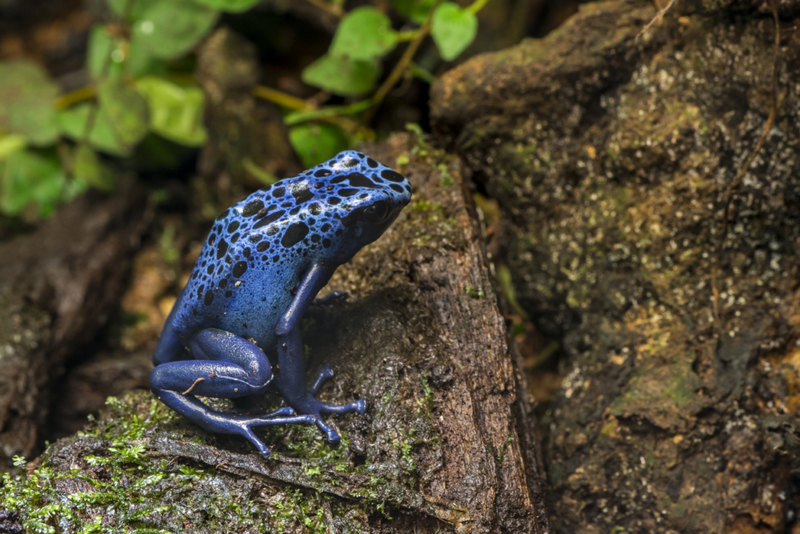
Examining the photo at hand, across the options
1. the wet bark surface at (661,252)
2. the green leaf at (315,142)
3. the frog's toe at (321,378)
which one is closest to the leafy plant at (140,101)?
the green leaf at (315,142)

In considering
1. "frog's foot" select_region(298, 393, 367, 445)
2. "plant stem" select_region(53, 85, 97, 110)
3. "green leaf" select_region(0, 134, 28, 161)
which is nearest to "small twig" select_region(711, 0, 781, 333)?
"frog's foot" select_region(298, 393, 367, 445)

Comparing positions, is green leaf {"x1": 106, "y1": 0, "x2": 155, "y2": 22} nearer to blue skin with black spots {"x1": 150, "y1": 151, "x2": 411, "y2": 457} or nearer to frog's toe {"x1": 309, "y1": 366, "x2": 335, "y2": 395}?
blue skin with black spots {"x1": 150, "y1": 151, "x2": 411, "y2": 457}

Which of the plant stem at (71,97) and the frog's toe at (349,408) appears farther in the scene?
the plant stem at (71,97)

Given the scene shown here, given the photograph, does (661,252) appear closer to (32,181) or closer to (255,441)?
(255,441)

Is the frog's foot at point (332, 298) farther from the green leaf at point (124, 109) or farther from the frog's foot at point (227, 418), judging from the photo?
the green leaf at point (124, 109)

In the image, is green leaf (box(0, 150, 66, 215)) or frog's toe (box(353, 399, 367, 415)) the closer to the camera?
frog's toe (box(353, 399, 367, 415))
